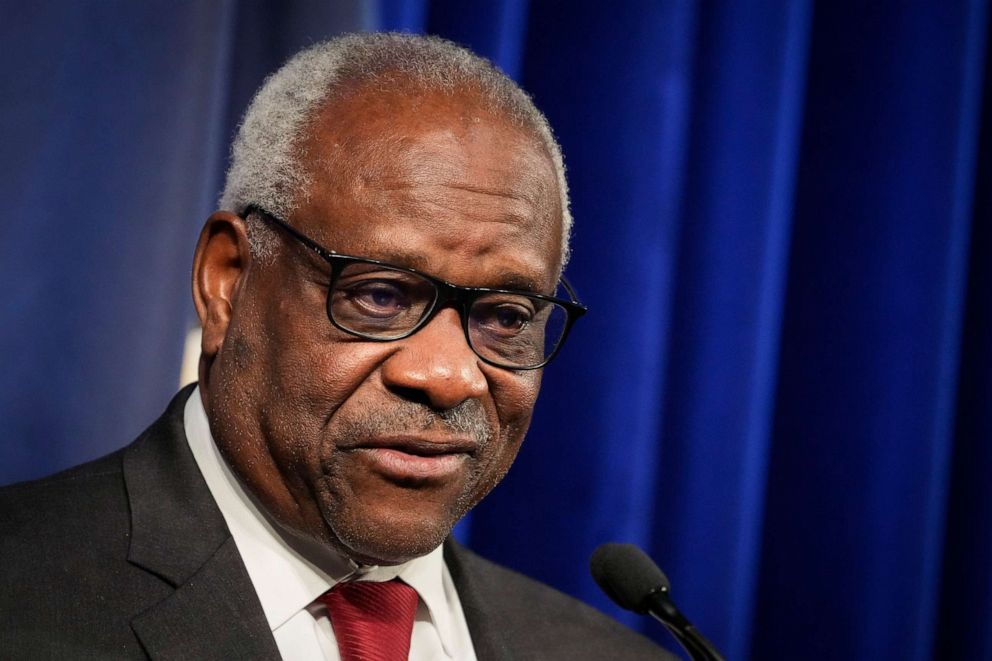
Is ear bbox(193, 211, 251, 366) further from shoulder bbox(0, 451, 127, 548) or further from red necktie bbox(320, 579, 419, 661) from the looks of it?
red necktie bbox(320, 579, 419, 661)

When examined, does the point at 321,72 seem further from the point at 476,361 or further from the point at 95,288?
the point at 95,288

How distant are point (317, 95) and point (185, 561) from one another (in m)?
0.58

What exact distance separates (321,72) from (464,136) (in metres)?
0.21

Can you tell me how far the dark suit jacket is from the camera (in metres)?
1.20

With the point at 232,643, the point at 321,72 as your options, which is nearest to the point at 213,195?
the point at 321,72

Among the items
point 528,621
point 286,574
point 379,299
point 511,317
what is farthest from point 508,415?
point 528,621

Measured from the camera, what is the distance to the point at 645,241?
82.4 inches

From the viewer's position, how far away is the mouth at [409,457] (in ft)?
4.17

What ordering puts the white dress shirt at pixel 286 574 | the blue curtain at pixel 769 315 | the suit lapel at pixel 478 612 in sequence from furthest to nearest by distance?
1. the blue curtain at pixel 769 315
2. the suit lapel at pixel 478 612
3. the white dress shirt at pixel 286 574

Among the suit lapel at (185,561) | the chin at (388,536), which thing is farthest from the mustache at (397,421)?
the suit lapel at (185,561)

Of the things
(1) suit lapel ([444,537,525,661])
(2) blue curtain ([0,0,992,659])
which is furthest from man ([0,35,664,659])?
(2) blue curtain ([0,0,992,659])

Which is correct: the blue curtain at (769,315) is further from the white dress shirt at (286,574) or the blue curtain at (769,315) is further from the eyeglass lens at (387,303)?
the eyeglass lens at (387,303)

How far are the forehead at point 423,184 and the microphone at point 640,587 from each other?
0.38 metres

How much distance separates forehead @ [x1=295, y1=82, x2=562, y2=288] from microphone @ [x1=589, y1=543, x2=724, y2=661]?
0.38 metres
